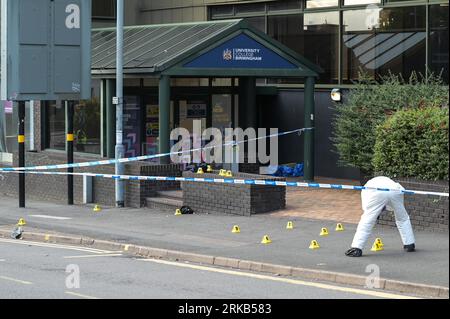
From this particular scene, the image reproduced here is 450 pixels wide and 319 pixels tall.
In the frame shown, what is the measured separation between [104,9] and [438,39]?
1119 centimetres

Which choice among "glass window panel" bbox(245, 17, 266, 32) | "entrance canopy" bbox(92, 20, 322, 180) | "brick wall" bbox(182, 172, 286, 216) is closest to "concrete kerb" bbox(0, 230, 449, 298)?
"brick wall" bbox(182, 172, 286, 216)

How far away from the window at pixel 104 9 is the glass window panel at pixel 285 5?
17.5 ft

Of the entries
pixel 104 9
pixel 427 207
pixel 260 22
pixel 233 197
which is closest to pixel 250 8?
pixel 260 22

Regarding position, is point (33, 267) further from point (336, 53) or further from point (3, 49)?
point (336, 53)

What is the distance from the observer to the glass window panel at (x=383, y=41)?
69.6 feet

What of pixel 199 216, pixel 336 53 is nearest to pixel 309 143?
pixel 336 53

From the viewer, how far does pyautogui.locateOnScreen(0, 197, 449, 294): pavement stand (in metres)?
11.8

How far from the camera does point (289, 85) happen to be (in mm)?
24844

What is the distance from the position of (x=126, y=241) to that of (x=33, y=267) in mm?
2484

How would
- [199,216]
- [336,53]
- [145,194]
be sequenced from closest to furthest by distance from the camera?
[199,216], [145,194], [336,53]

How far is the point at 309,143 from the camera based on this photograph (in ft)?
70.1

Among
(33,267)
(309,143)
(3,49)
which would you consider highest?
(3,49)

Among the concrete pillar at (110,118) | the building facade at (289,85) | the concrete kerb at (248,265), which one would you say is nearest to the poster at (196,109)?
the building facade at (289,85)

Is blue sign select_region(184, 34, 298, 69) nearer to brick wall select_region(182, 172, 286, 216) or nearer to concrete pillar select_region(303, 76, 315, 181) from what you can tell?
concrete pillar select_region(303, 76, 315, 181)
